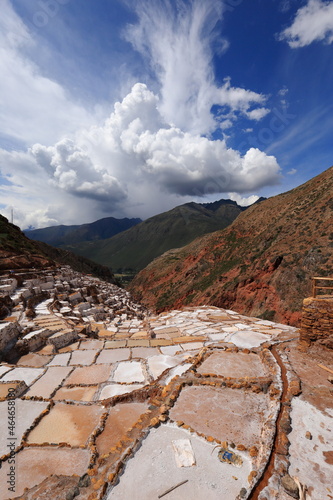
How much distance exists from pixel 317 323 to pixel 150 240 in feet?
535

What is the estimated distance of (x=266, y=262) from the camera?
84.9 feet

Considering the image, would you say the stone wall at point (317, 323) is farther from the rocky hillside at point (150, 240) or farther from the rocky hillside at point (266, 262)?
the rocky hillside at point (150, 240)

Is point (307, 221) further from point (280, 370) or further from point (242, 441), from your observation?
point (242, 441)

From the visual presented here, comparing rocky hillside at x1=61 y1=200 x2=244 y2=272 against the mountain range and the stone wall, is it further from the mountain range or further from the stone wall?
the stone wall

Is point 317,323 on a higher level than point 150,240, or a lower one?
lower

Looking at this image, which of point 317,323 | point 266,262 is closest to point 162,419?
point 317,323

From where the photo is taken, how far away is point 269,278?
24078 mm

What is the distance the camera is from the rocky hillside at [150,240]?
145 metres

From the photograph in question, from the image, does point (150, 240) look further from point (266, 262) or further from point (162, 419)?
point (162, 419)

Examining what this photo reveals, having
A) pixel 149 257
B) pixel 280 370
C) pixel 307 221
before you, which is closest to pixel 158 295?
pixel 307 221

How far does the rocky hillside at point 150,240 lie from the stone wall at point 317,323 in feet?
423

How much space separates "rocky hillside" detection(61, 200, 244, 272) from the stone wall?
129 meters

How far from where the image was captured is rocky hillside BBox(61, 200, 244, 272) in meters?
145

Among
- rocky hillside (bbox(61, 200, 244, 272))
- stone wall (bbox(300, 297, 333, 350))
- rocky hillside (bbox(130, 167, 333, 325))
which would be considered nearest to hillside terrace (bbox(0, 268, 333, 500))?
stone wall (bbox(300, 297, 333, 350))
